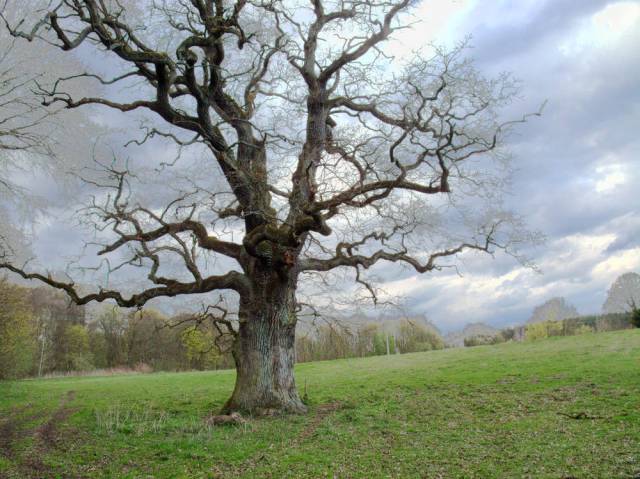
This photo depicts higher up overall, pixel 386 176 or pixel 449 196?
pixel 386 176

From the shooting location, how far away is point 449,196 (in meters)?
12.4

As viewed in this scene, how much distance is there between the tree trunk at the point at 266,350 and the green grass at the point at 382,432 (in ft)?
2.40

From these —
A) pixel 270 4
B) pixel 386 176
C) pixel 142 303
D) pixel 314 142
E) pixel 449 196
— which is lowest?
pixel 142 303

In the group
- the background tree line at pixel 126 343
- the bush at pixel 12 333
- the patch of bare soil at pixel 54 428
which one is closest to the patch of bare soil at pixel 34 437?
the patch of bare soil at pixel 54 428

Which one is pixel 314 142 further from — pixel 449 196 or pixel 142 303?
pixel 142 303

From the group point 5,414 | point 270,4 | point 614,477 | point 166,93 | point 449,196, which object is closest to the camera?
point 614,477

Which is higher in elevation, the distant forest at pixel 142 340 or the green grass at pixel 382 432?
the distant forest at pixel 142 340

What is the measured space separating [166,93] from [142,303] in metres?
5.07

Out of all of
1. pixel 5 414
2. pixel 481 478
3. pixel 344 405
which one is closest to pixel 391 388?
pixel 344 405

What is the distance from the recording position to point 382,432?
384 inches

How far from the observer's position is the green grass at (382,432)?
746 centimetres

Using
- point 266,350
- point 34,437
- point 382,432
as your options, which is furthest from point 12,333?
point 382,432

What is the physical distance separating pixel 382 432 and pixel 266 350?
3.60 m

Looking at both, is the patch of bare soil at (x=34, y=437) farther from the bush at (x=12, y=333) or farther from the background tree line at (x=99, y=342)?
the background tree line at (x=99, y=342)
